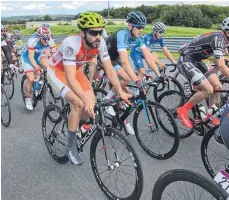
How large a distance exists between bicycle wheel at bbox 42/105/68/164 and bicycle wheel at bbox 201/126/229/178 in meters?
2.03

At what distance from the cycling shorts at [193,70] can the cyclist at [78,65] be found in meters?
1.69

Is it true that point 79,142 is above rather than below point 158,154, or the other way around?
above

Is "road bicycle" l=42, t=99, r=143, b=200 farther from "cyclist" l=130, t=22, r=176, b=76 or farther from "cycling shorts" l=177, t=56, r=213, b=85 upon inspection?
"cyclist" l=130, t=22, r=176, b=76

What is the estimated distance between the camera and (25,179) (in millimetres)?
4465

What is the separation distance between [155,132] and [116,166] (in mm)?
1796

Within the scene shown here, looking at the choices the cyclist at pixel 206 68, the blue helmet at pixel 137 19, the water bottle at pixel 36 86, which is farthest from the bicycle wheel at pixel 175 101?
the water bottle at pixel 36 86

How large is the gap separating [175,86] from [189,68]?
158 cm

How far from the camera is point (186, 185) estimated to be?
2686 mm

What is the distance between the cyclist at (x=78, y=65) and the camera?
3.91 meters

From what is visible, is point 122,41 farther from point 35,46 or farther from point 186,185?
point 186,185

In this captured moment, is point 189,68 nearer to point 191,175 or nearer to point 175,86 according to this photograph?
point 175,86

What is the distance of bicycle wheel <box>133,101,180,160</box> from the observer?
4801mm

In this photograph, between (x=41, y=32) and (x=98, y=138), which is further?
(x=41, y=32)

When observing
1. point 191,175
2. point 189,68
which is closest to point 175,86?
point 189,68
